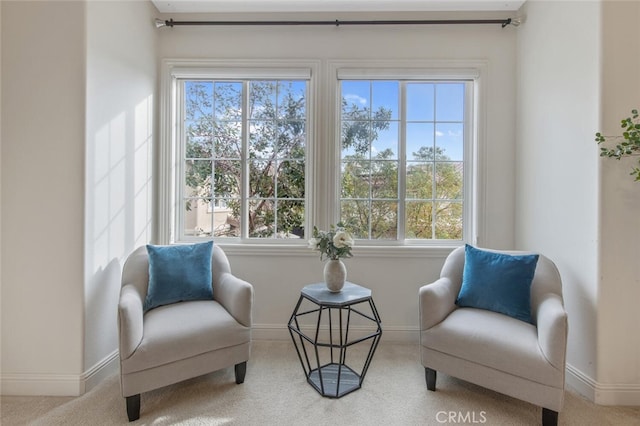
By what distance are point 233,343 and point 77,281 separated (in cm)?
101

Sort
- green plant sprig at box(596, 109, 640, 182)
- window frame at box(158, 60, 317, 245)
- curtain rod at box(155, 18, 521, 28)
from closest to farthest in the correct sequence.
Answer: green plant sprig at box(596, 109, 640, 182) → curtain rod at box(155, 18, 521, 28) → window frame at box(158, 60, 317, 245)

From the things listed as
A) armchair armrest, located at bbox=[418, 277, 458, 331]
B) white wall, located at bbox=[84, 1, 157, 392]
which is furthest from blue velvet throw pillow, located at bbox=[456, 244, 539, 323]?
white wall, located at bbox=[84, 1, 157, 392]

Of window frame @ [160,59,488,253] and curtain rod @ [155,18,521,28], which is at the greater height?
curtain rod @ [155,18,521,28]

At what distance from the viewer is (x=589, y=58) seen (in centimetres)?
191

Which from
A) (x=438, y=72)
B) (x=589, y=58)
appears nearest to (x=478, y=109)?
(x=438, y=72)

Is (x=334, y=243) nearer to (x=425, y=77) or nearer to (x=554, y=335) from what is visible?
(x=554, y=335)

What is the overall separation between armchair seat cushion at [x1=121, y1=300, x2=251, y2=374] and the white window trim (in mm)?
1156

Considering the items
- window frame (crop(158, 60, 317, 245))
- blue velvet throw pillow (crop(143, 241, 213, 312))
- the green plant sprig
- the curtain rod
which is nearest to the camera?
the green plant sprig

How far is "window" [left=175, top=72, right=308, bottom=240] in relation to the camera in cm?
277

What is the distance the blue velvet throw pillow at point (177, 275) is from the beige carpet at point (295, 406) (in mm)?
541

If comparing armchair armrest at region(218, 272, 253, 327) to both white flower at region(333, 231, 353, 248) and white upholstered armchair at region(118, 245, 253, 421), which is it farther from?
white flower at region(333, 231, 353, 248)

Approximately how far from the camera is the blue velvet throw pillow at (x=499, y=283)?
1.92m

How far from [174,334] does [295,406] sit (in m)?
0.80

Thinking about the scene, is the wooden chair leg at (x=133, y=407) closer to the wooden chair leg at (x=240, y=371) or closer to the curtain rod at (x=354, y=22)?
the wooden chair leg at (x=240, y=371)
